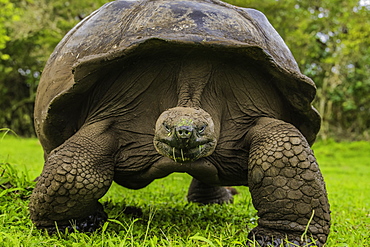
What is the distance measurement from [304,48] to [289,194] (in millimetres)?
14204

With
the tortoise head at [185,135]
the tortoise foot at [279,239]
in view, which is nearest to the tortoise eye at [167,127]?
the tortoise head at [185,135]

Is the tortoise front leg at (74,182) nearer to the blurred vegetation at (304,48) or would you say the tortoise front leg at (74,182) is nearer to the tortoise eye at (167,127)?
the tortoise eye at (167,127)

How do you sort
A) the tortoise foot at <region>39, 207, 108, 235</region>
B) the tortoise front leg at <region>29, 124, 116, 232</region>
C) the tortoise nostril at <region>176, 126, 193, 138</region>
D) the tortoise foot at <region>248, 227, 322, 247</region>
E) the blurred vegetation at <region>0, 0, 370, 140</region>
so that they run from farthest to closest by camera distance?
the blurred vegetation at <region>0, 0, 370, 140</region> < the tortoise foot at <region>39, 207, 108, 235</region> < the tortoise front leg at <region>29, 124, 116, 232</region> < the tortoise foot at <region>248, 227, 322, 247</region> < the tortoise nostril at <region>176, 126, 193, 138</region>

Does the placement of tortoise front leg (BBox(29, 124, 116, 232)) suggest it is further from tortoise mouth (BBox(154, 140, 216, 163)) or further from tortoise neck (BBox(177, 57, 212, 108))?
tortoise neck (BBox(177, 57, 212, 108))

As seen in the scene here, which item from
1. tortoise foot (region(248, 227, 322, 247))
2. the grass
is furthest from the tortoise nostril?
tortoise foot (region(248, 227, 322, 247))

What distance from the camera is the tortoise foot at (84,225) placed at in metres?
2.34

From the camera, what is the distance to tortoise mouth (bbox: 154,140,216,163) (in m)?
2.02

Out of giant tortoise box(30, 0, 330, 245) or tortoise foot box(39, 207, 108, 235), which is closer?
giant tortoise box(30, 0, 330, 245)

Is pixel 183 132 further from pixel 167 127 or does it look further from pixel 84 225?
pixel 84 225

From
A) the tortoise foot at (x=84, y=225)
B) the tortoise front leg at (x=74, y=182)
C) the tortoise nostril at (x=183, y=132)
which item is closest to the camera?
the tortoise nostril at (x=183, y=132)

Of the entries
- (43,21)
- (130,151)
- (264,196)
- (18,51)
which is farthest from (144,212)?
(18,51)

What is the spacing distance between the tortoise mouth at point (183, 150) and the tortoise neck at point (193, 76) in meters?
0.41

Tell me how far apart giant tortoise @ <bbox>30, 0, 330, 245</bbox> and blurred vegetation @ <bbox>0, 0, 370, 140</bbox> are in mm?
9089

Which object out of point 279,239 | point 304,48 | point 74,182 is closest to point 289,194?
point 279,239
